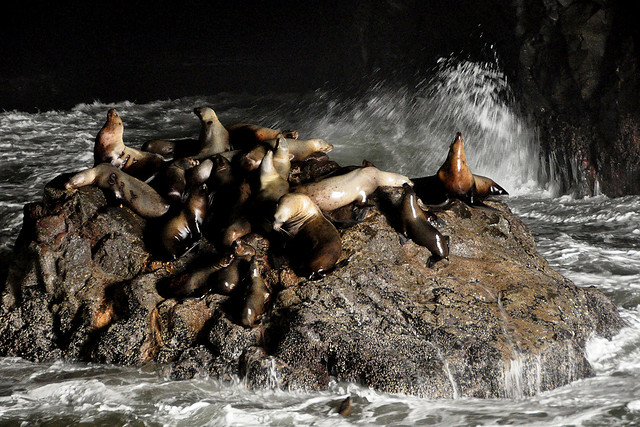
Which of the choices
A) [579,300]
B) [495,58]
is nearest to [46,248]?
[579,300]

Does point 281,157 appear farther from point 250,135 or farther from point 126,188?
point 126,188

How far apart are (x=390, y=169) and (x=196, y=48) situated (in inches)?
587

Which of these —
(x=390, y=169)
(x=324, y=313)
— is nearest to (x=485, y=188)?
(x=324, y=313)

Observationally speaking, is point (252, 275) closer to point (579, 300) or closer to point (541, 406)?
point (541, 406)

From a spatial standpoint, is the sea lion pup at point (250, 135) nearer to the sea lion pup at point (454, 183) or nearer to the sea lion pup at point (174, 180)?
the sea lion pup at point (174, 180)

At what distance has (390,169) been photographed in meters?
11.2

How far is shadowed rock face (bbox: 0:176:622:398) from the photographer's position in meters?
4.20

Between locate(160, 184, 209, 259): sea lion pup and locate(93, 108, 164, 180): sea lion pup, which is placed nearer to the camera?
→ locate(160, 184, 209, 259): sea lion pup

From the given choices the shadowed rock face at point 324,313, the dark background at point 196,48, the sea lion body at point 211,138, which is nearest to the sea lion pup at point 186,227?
the shadowed rock face at point 324,313

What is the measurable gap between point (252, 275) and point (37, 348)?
1677 mm

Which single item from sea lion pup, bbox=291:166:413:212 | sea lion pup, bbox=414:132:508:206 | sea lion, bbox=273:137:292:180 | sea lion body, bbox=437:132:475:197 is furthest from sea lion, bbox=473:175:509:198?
sea lion, bbox=273:137:292:180

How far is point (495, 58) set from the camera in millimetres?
12492

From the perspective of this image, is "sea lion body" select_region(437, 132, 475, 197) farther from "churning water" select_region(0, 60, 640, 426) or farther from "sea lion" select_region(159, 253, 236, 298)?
"sea lion" select_region(159, 253, 236, 298)

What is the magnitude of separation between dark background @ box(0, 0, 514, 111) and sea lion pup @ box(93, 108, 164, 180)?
11.6 m
